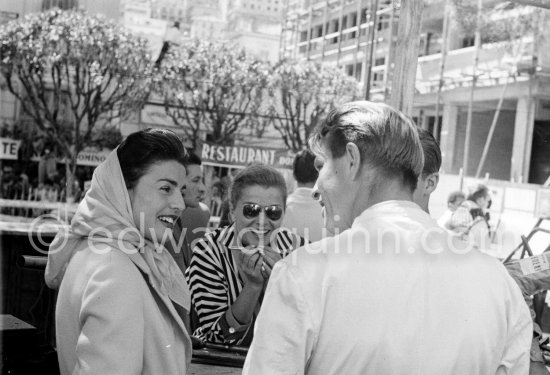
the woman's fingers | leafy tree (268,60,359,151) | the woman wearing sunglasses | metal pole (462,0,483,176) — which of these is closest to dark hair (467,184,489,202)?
the woman wearing sunglasses

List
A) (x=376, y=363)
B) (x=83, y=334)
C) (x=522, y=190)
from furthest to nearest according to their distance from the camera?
(x=522, y=190) < (x=83, y=334) < (x=376, y=363)

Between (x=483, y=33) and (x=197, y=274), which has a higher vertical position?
(x=483, y=33)

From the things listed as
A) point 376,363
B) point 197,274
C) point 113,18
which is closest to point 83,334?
point 376,363

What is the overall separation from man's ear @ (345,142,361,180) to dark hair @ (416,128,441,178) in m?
1.31

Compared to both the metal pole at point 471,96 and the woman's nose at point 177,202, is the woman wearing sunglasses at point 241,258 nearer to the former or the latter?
the woman's nose at point 177,202

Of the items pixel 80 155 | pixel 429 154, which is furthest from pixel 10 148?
pixel 429 154

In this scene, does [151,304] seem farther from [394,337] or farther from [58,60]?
[58,60]

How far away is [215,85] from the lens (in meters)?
23.9

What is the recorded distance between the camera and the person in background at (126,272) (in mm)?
2037

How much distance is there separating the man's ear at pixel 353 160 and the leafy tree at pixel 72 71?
1955 cm

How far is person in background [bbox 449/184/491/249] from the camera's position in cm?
804

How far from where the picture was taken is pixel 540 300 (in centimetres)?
620

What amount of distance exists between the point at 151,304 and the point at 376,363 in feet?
2.97

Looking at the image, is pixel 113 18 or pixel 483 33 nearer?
pixel 113 18
